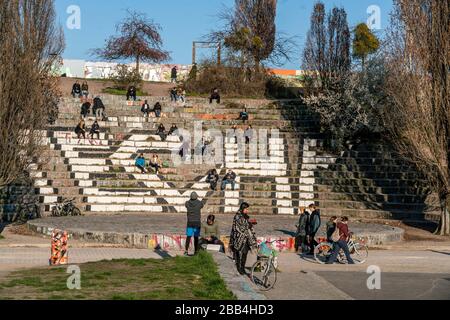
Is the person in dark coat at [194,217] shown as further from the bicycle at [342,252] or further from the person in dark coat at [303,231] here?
the person in dark coat at [303,231]

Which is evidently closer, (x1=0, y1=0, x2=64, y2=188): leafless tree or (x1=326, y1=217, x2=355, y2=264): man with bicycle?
(x1=326, y1=217, x2=355, y2=264): man with bicycle

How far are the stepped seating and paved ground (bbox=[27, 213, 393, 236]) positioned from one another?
99.5 inches

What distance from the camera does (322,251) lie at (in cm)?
2302

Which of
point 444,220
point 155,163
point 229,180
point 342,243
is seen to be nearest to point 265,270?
point 342,243

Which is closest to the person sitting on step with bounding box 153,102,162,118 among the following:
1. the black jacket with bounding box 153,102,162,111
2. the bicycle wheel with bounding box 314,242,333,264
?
the black jacket with bounding box 153,102,162,111

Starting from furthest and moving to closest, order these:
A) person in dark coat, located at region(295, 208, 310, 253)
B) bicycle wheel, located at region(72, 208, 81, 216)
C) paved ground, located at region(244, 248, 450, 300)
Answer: bicycle wheel, located at region(72, 208, 81, 216) < person in dark coat, located at region(295, 208, 310, 253) < paved ground, located at region(244, 248, 450, 300)

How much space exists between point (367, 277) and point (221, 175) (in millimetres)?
21187

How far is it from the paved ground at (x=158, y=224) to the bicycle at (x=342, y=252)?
3.96m

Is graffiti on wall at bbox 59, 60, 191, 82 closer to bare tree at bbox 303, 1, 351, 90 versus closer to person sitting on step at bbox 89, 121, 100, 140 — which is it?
bare tree at bbox 303, 1, 351, 90

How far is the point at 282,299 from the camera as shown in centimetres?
1493

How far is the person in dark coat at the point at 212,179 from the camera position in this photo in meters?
38.1

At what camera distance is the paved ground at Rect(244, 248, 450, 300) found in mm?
16016
